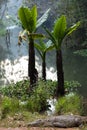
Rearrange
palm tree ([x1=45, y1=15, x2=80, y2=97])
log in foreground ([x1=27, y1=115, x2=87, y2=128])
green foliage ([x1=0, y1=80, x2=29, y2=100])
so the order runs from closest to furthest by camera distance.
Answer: log in foreground ([x1=27, y1=115, x2=87, y2=128]), palm tree ([x1=45, y1=15, x2=80, y2=97]), green foliage ([x1=0, y1=80, x2=29, y2=100])

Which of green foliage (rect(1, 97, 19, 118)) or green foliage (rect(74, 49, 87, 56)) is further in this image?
green foliage (rect(74, 49, 87, 56))

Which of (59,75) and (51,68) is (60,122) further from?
(51,68)

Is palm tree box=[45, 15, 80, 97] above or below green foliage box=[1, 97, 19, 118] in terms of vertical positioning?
above

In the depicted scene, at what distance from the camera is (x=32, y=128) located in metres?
6.05

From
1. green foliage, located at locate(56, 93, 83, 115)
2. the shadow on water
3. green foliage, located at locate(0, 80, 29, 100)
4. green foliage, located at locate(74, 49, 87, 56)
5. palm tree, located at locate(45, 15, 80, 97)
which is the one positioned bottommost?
green foliage, located at locate(56, 93, 83, 115)

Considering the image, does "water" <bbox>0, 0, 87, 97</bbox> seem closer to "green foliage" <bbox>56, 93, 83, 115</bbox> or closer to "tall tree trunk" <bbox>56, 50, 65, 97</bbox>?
"tall tree trunk" <bbox>56, 50, 65, 97</bbox>

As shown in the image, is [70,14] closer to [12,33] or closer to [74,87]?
[74,87]

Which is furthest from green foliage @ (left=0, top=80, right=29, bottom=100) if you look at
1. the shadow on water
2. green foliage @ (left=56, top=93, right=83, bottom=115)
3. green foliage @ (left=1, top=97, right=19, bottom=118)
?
the shadow on water

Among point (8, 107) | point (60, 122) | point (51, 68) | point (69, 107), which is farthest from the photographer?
point (51, 68)

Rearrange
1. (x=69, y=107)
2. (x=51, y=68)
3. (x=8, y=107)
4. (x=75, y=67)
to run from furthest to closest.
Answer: (x=75, y=67), (x=51, y=68), (x=69, y=107), (x=8, y=107)

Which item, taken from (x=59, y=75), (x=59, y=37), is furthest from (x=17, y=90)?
(x=59, y=37)

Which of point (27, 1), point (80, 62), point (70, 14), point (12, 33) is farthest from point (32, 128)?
point (12, 33)

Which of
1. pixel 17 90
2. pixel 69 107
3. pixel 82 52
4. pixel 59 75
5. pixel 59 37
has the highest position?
pixel 82 52

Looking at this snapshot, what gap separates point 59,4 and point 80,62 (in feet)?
31.3
